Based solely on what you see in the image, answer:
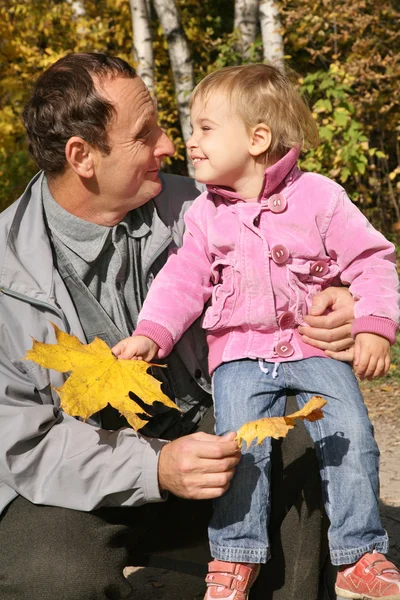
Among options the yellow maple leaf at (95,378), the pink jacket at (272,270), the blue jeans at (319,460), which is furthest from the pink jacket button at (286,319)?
the yellow maple leaf at (95,378)

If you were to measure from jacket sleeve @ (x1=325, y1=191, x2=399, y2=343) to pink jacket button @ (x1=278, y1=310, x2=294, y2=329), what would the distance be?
195 millimetres

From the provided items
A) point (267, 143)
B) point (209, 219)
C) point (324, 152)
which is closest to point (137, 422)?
point (209, 219)

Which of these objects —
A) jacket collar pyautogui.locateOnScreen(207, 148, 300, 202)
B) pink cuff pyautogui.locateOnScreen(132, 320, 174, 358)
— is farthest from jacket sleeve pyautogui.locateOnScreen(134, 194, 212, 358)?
jacket collar pyautogui.locateOnScreen(207, 148, 300, 202)

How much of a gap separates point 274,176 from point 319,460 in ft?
2.86

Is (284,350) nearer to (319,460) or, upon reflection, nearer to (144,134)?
(319,460)

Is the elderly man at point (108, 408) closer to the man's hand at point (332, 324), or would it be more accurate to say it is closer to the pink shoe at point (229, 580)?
the man's hand at point (332, 324)

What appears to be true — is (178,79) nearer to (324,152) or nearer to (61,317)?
(324,152)

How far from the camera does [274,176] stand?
2.78 m

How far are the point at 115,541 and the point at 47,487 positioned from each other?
0.30 meters

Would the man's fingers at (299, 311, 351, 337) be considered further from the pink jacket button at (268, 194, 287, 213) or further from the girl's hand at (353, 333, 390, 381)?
the pink jacket button at (268, 194, 287, 213)

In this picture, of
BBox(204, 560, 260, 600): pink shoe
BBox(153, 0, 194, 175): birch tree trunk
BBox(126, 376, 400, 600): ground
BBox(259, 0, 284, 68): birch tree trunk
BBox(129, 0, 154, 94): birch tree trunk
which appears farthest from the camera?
BBox(129, 0, 154, 94): birch tree trunk

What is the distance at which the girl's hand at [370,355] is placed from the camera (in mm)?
2602

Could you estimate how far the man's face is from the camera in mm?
2973

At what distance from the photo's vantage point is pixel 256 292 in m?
2.75
